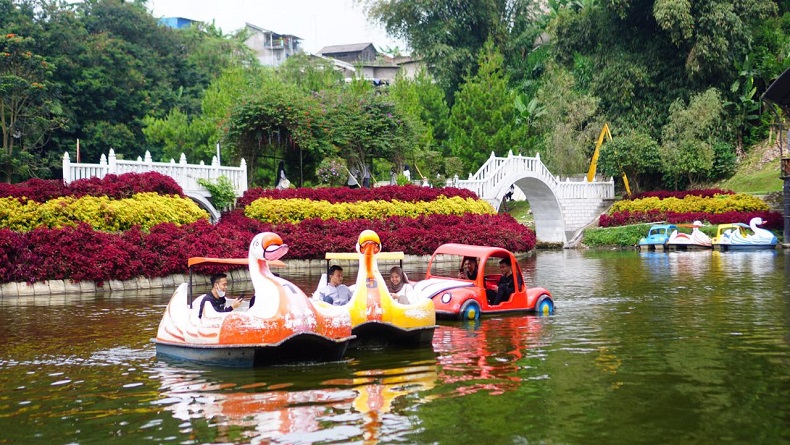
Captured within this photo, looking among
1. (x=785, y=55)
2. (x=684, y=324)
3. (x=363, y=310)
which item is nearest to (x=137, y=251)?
(x=363, y=310)

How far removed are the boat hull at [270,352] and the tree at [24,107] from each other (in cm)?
3831

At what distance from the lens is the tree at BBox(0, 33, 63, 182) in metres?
47.8

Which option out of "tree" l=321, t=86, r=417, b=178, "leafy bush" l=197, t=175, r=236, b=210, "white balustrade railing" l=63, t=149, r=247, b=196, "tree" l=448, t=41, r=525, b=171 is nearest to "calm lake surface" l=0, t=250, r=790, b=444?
"white balustrade railing" l=63, t=149, r=247, b=196

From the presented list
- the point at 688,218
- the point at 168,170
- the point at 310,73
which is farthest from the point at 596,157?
the point at 168,170

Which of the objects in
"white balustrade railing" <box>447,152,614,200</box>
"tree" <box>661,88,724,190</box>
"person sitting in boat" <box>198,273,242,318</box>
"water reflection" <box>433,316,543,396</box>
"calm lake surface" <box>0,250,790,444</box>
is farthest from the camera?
"tree" <box>661,88,724,190</box>

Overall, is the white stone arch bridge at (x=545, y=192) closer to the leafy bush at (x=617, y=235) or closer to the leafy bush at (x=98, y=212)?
the leafy bush at (x=617, y=235)

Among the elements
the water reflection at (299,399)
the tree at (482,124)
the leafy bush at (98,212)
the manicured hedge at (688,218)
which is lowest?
the water reflection at (299,399)

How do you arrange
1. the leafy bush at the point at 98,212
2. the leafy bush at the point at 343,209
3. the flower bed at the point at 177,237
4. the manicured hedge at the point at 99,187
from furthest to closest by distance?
the leafy bush at the point at 343,209 < the manicured hedge at the point at 99,187 < the leafy bush at the point at 98,212 < the flower bed at the point at 177,237

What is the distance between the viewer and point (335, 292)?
584 inches

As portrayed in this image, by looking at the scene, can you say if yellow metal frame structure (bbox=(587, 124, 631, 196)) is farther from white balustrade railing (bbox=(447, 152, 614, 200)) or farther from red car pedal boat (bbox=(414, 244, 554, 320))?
red car pedal boat (bbox=(414, 244, 554, 320))

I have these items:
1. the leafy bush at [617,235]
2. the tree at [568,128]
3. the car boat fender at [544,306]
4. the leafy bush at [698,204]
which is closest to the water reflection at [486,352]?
the car boat fender at [544,306]

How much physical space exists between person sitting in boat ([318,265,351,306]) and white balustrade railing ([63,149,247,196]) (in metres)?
15.1

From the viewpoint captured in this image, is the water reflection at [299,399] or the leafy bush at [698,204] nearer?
the water reflection at [299,399]

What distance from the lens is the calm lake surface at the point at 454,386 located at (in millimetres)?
9195
